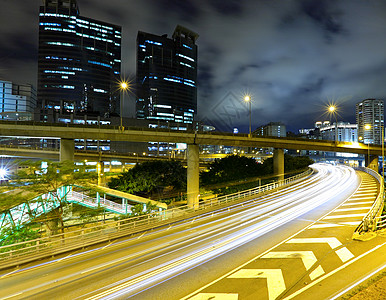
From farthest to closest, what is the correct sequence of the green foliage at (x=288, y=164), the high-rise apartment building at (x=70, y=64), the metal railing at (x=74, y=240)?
the high-rise apartment building at (x=70, y=64) → the green foliage at (x=288, y=164) → the metal railing at (x=74, y=240)

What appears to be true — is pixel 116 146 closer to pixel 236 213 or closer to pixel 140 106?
pixel 140 106

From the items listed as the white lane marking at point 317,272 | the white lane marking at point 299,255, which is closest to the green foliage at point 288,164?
the white lane marking at point 299,255

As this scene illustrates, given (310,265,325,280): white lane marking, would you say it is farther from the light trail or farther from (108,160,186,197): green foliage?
(108,160,186,197): green foliage

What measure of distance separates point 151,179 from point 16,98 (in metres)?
149

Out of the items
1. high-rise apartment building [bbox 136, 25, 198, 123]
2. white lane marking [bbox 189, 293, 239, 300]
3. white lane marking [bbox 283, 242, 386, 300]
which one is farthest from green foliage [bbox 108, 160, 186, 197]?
high-rise apartment building [bbox 136, 25, 198, 123]

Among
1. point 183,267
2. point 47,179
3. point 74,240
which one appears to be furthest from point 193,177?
point 183,267

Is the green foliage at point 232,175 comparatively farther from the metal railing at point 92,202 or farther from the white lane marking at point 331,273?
the white lane marking at point 331,273

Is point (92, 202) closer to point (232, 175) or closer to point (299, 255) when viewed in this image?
point (299, 255)

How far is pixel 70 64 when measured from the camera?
152250mm

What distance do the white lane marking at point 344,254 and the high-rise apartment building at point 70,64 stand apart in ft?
479

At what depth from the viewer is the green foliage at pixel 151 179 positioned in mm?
38094

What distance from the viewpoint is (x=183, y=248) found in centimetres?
1279

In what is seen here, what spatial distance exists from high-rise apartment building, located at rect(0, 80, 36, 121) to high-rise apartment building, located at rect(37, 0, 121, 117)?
7929 mm

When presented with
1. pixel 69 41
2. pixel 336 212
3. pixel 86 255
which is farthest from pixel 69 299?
pixel 69 41
